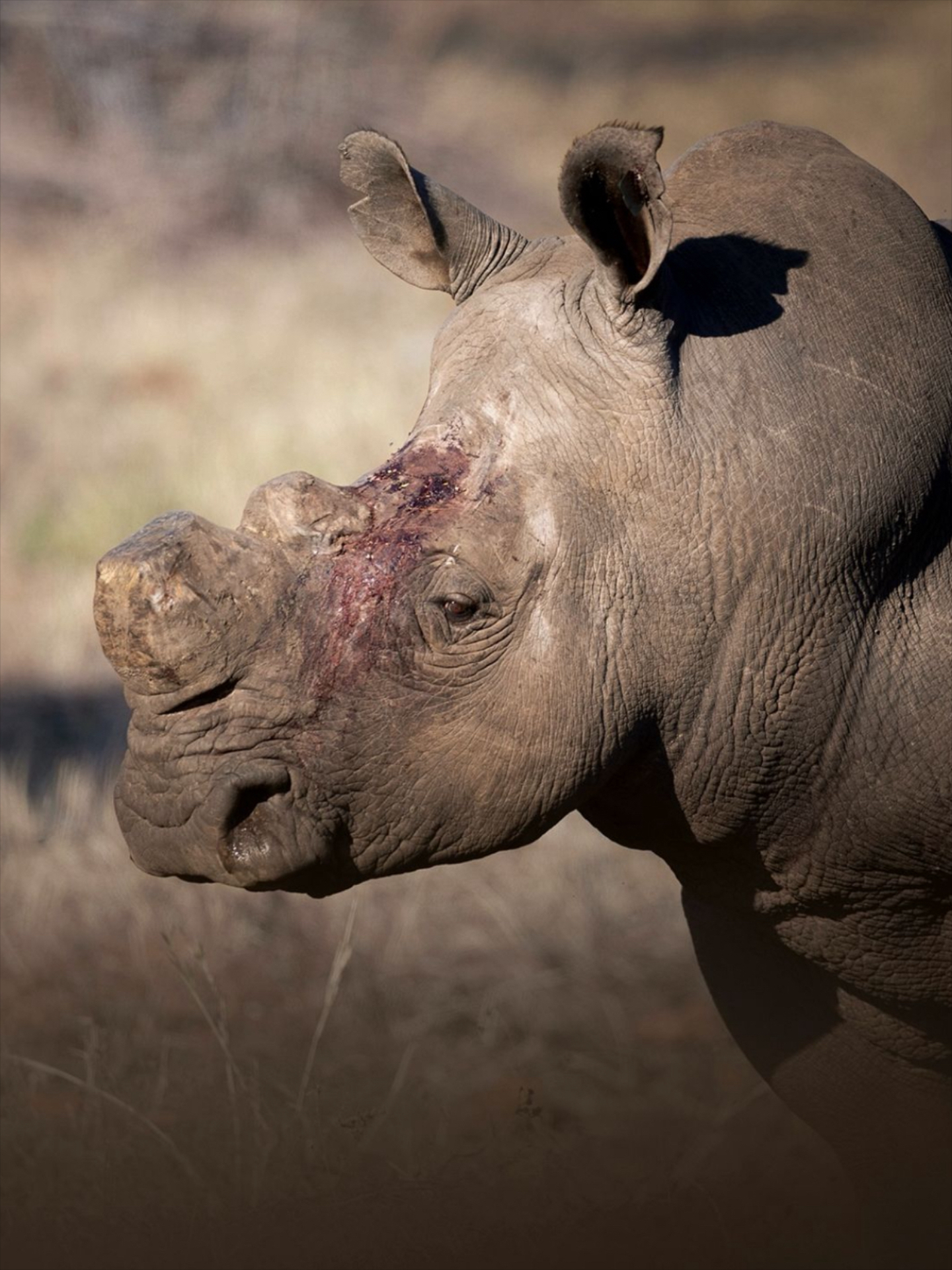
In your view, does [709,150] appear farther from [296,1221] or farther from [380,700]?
[296,1221]

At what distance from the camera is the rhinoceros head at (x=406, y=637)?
3.15 m

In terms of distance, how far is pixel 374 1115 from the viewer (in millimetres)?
4961

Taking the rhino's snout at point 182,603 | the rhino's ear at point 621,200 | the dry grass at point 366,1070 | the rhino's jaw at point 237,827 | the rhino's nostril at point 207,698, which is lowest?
the dry grass at point 366,1070

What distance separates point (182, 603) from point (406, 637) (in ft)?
1.41

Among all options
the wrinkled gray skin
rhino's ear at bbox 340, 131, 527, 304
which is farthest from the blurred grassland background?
rhino's ear at bbox 340, 131, 527, 304

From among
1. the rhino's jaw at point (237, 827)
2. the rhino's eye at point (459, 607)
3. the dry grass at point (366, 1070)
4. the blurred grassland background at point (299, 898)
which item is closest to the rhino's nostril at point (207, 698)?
the rhino's jaw at point (237, 827)

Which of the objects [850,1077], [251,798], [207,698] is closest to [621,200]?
[207,698]

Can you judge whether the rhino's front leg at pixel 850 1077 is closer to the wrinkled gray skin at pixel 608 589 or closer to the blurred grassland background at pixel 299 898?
the blurred grassland background at pixel 299 898

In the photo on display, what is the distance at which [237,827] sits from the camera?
3.20m

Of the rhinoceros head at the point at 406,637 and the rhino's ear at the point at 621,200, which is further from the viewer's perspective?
the rhinoceros head at the point at 406,637

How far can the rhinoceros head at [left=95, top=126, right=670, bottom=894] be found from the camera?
10.3 ft

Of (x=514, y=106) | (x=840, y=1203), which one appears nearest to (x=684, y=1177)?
(x=840, y=1203)

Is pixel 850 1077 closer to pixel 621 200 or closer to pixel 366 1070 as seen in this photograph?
pixel 366 1070

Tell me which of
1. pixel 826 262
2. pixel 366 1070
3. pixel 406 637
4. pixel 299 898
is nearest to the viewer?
pixel 406 637
